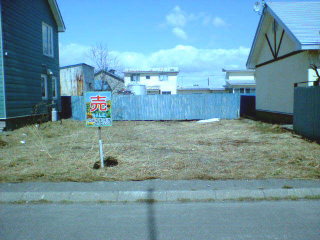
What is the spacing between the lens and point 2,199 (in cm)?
527

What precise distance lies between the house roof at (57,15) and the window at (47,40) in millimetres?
1037

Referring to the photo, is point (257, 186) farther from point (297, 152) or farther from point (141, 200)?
point (297, 152)

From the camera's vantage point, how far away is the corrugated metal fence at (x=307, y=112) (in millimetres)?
9812

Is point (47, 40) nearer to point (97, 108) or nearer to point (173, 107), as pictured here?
point (173, 107)

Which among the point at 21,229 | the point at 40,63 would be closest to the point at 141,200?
the point at 21,229

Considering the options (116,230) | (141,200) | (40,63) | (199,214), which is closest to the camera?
(116,230)

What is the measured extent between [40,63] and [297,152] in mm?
14894

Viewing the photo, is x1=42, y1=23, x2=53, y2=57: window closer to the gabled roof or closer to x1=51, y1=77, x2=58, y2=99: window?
x1=51, y1=77, x2=58, y2=99: window

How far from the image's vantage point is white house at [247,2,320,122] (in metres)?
12.7

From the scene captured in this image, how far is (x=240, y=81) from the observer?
40.2m

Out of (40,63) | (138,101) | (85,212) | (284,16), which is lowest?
(85,212)

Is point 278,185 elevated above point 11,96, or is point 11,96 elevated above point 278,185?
point 11,96

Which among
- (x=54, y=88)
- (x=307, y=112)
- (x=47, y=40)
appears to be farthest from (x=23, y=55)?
(x=307, y=112)

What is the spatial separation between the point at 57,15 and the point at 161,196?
18.1 m
